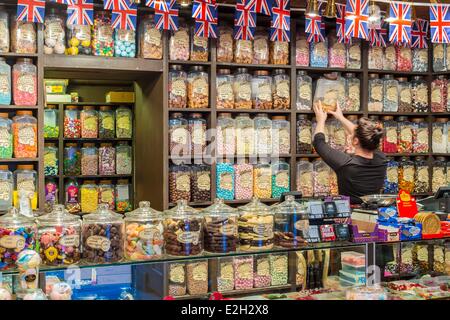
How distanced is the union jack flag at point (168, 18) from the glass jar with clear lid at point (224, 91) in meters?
0.56

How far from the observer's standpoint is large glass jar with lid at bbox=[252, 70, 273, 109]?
458cm

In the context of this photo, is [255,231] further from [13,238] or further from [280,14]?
[280,14]

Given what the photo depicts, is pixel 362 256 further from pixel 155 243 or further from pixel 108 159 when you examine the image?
pixel 108 159

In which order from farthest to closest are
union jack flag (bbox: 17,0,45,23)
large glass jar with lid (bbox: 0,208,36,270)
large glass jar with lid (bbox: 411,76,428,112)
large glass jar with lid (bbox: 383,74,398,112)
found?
large glass jar with lid (bbox: 411,76,428,112) → large glass jar with lid (bbox: 383,74,398,112) → union jack flag (bbox: 17,0,45,23) → large glass jar with lid (bbox: 0,208,36,270)

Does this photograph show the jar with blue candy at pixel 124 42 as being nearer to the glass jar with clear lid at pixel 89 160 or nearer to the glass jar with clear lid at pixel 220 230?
the glass jar with clear lid at pixel 89 160

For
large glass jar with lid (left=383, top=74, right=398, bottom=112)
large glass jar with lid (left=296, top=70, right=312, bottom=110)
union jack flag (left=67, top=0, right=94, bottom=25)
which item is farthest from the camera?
large glass jar with lid (left=383, top=74, right=398, bottom=112)

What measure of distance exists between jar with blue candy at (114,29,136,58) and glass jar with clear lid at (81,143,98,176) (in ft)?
3.80

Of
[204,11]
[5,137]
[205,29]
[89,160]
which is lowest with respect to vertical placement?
[89,160]

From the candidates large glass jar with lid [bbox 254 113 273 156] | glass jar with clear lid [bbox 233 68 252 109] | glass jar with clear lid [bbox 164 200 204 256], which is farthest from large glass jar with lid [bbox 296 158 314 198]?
glass jar with clear lid [bbox 164 200 204 256]

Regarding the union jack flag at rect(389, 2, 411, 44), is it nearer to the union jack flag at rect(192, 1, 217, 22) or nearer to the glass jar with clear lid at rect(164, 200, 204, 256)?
the union jack flag at rect(192, 1, 217, 22)

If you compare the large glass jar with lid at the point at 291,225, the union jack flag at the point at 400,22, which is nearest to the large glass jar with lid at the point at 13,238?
the large glass jar with lid at the point at 291,225

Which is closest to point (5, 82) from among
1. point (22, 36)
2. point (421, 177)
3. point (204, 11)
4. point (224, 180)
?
point (22, 36)

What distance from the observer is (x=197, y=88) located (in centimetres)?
440

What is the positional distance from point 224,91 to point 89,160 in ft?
4.71
